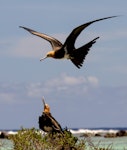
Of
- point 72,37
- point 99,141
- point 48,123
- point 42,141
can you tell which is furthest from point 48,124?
point 72,37

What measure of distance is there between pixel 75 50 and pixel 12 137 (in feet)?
10.3

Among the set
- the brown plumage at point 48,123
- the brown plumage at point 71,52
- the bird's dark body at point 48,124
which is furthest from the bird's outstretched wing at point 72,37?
the bird's dark body at point 48,124

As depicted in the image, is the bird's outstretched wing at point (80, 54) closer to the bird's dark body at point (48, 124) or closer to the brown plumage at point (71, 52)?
the brown plumage at point (71, 52)

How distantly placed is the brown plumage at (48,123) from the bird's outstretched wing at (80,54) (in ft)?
6.13

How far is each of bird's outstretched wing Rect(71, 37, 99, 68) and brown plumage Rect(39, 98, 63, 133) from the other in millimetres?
1867

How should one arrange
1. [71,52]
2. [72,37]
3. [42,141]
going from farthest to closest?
[71,52]
[72,37]
[42,141]

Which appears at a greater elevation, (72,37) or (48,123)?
(72,37)

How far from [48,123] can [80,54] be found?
7.97 ft

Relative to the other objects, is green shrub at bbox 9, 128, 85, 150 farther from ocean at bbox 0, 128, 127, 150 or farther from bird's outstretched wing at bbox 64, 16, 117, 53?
bird's outstretched wing at bbox 64, 16, 117, 53

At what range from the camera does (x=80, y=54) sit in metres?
13.6

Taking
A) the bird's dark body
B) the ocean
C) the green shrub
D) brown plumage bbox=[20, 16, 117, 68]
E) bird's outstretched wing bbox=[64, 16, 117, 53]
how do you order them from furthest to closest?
brown plumage bbox=[20, 16, 117, 68], bird's outstretched wing bbox=[64, 16, 117, 53], the bird's dark body, the ocean, the green shrub

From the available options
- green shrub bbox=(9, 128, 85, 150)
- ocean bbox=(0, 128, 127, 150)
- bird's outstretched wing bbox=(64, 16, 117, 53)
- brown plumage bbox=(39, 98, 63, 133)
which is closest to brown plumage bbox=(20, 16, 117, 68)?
bird's outstretched wing bbox=(64, 16, 117, 53)

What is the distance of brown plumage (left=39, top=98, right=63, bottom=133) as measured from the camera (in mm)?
11383

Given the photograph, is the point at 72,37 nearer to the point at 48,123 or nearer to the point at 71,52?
the point at 71,52
